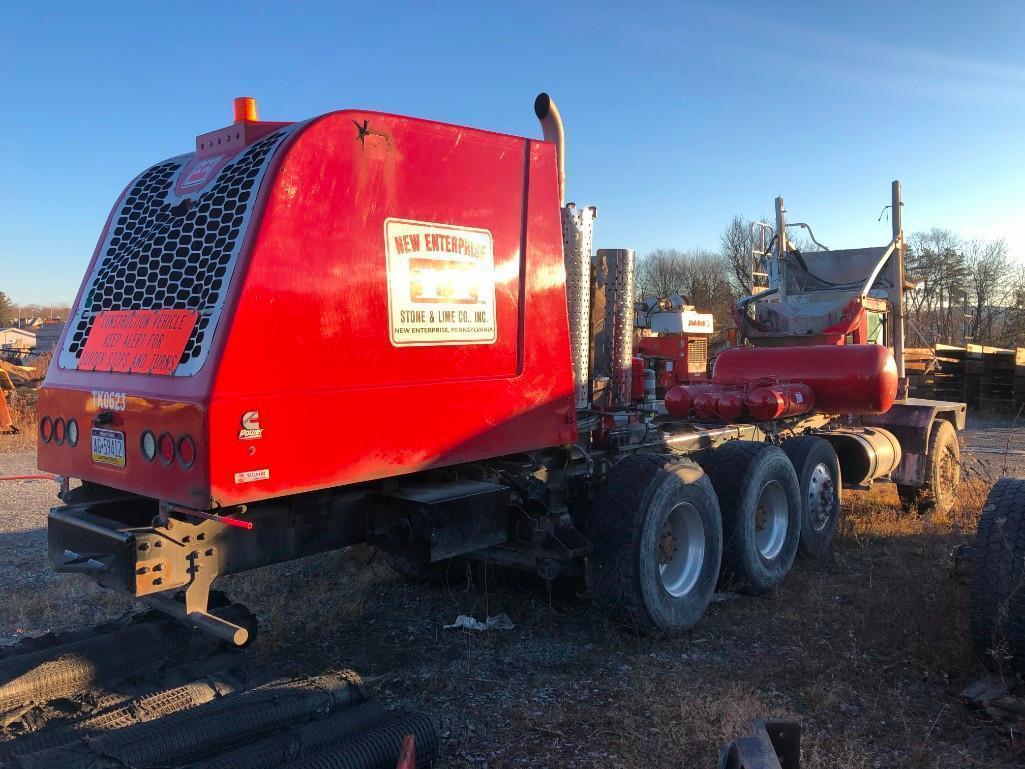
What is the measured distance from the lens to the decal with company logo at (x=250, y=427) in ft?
10.7

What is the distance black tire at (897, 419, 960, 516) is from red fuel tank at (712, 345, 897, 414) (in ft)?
5.92

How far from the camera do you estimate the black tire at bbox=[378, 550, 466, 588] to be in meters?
6.17

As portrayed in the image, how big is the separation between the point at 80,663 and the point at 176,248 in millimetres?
2034

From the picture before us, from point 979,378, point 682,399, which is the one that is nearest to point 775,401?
point 682,399

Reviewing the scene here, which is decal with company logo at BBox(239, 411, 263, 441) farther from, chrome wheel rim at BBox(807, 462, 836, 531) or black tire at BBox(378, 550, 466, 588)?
chrome wheel rim at BBox(807, 462, 836, 531)

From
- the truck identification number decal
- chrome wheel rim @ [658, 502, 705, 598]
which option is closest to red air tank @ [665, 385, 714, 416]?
chrome wheel rim @ [658, 502, 705, 598]

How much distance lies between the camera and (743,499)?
595cm

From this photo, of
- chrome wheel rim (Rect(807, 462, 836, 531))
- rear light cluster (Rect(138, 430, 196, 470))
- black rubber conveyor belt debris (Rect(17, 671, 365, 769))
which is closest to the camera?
black rubber conveyor belt debris (Rect(17, 671, 365, 769))

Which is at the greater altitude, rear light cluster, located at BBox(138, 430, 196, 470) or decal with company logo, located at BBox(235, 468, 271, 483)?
rear light cluster, located at BBox(138, 430, 196, 470)

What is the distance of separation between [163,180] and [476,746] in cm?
326

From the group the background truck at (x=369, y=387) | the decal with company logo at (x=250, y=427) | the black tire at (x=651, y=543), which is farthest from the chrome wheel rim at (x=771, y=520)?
the decal with company logo at (x=250, y=427)

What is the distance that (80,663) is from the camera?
12.8 ft

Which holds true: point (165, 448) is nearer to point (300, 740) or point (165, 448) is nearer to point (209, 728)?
point (209, 728)

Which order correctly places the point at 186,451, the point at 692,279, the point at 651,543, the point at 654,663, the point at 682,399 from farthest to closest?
the point at 692,279 < the point at 682,399 < the point at 651,543 < the point at 654,663 < the point at 186,451
